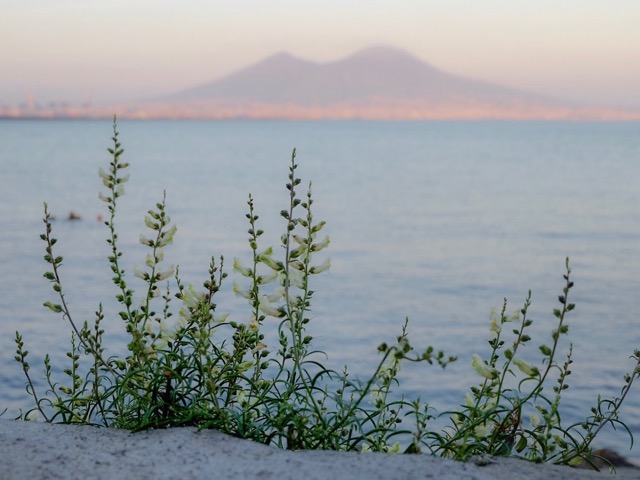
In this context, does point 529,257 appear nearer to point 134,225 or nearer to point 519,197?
point 134,225

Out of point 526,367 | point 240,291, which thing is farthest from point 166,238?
point 526,367

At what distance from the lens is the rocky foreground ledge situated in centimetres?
311

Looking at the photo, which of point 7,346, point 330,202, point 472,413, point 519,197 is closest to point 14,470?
point 472,413

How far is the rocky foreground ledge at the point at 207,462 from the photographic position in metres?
3.11

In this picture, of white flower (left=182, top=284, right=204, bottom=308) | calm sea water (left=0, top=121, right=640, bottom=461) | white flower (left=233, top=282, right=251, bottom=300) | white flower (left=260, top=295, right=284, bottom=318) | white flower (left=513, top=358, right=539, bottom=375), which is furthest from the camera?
calm sea water (left=0, top=121, right=640, bottom=461)

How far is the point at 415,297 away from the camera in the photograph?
16484 mm

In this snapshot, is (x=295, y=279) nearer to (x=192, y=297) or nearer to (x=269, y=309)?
(x=269, y=309)

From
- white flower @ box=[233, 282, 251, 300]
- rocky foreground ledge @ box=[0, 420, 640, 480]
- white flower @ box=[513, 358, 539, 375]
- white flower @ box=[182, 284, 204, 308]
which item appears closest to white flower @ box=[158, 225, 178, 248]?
white flower @ box=[182, 284, 204, 308]

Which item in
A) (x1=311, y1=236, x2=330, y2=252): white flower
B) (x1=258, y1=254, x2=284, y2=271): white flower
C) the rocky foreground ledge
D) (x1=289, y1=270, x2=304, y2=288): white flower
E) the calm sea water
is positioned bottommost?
the calm sea water

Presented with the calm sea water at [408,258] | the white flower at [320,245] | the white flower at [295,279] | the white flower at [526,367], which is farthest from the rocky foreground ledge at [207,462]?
the calm sea water at [408,258]

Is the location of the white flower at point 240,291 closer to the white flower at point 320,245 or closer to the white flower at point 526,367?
the white flower at point 320,245

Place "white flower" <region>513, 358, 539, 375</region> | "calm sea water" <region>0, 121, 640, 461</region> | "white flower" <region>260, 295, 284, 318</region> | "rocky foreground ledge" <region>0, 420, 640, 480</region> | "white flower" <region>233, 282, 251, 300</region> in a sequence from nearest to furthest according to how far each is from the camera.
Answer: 1. "rocky foreground ledge" <region>0, 420, 640, 480</region>
2. "white flower" <region>513, 358, 539, 375</region>
3. "white flower" <region>260, 295, 284, 318</region>
4. "white flower" <region>233, 282, 251, 300</region>
5. "calm sea water" <region>0, 121, 640, 461</region>

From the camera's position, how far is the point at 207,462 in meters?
3.21

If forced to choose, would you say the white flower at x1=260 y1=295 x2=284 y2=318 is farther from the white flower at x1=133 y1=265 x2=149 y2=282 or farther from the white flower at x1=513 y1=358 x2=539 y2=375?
the white flower at x1=513 y1=358 x2=539 y2=375
